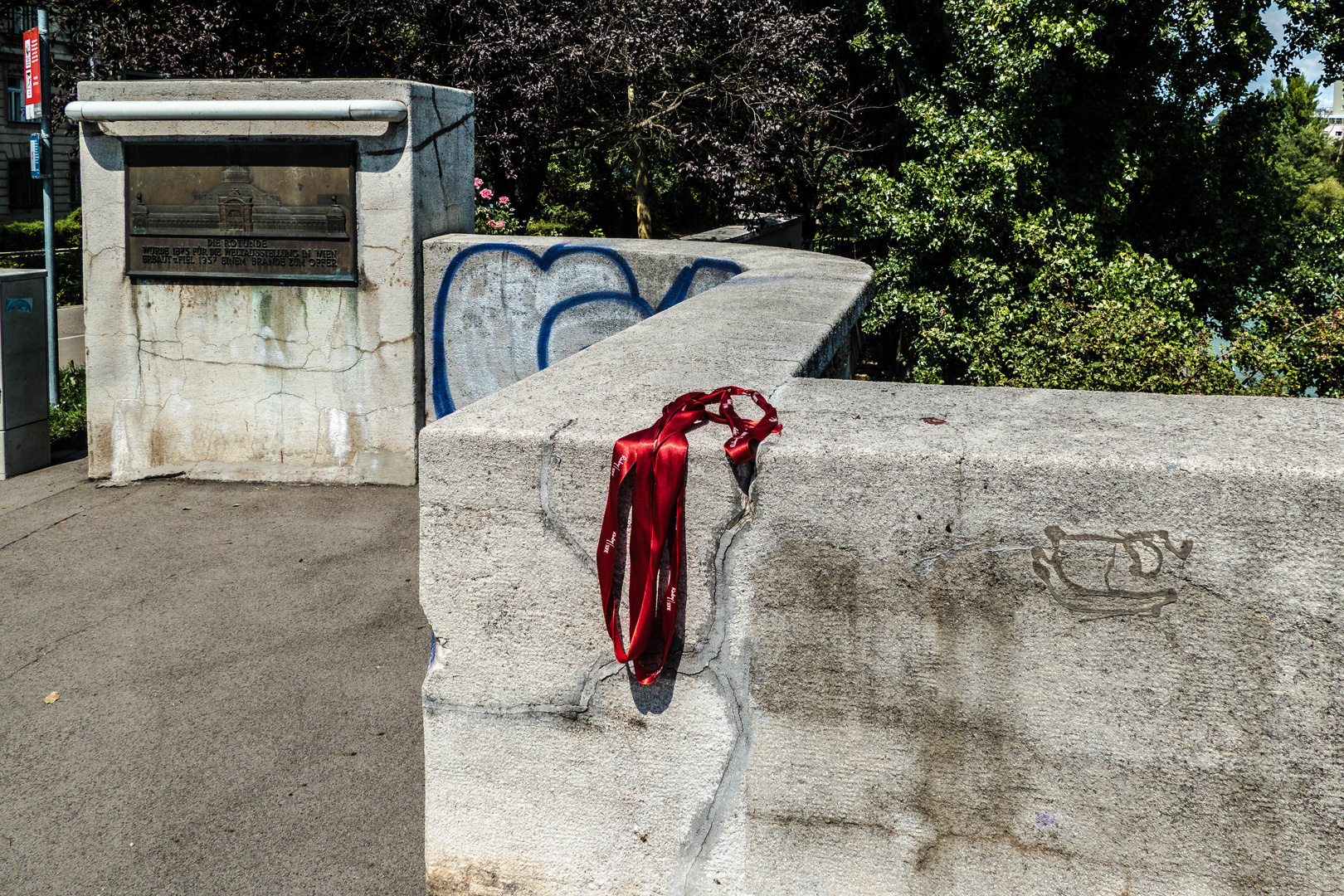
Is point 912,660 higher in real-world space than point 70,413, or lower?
lower

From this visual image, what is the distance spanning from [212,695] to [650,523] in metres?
2.47

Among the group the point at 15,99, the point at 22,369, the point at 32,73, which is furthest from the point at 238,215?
the point at 15,99

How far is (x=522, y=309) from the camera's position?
6.26 metres

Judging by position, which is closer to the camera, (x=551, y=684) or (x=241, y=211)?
(x=551, y=684)

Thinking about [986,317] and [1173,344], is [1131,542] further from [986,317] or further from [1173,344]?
[986,317]

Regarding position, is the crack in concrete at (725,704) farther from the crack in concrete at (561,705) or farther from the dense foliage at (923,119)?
the dense foliage at (923,119)

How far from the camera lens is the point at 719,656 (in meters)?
2.19

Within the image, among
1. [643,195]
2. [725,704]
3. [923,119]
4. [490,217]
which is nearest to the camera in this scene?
[725,704]

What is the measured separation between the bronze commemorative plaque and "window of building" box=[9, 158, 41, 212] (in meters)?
30.4

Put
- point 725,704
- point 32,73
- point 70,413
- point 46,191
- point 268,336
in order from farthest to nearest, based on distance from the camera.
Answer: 1. point 46,191
2. point 32,73
3. point 70,413
4. point 268,336
5. point 725,704

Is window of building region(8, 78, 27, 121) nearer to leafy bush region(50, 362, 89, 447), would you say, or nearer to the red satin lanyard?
leafy bush region(50, 362, 89, 447)

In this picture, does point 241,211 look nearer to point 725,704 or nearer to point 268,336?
point 268,336

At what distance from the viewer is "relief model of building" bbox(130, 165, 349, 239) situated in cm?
625

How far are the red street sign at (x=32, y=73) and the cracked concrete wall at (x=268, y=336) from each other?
2.50m
